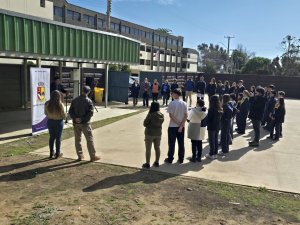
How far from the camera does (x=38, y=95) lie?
10273 millimetres

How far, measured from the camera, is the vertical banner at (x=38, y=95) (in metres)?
9.99

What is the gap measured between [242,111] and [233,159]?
3.44 m

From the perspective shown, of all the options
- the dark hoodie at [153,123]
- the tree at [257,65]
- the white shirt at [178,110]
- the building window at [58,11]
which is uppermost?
the building window at [58,11]

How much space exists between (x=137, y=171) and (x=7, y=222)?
3.09 m

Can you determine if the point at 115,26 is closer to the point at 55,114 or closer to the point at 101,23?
the point at 101,23

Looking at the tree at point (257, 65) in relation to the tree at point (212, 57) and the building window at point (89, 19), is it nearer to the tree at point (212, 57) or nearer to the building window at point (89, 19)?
the building window at point (89, 19)

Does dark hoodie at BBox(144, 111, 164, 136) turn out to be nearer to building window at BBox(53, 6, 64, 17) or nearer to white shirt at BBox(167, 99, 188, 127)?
white shirt at BBox(167, 99, 188, 127)

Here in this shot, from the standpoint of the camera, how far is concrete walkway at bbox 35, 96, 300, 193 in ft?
23.4

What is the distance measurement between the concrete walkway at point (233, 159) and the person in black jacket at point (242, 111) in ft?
1.41

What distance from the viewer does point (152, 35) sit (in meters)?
79.7

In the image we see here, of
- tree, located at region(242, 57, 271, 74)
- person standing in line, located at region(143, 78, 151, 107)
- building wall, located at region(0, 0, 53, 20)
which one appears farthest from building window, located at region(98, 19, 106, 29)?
person standing in line, located at region(143, 78, 151, 107)

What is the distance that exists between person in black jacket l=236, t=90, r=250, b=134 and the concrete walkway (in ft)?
1.41

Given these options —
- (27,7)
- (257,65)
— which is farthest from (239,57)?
(27,7)

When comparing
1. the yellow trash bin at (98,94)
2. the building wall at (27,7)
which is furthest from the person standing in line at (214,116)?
the building wall at (27,7)
